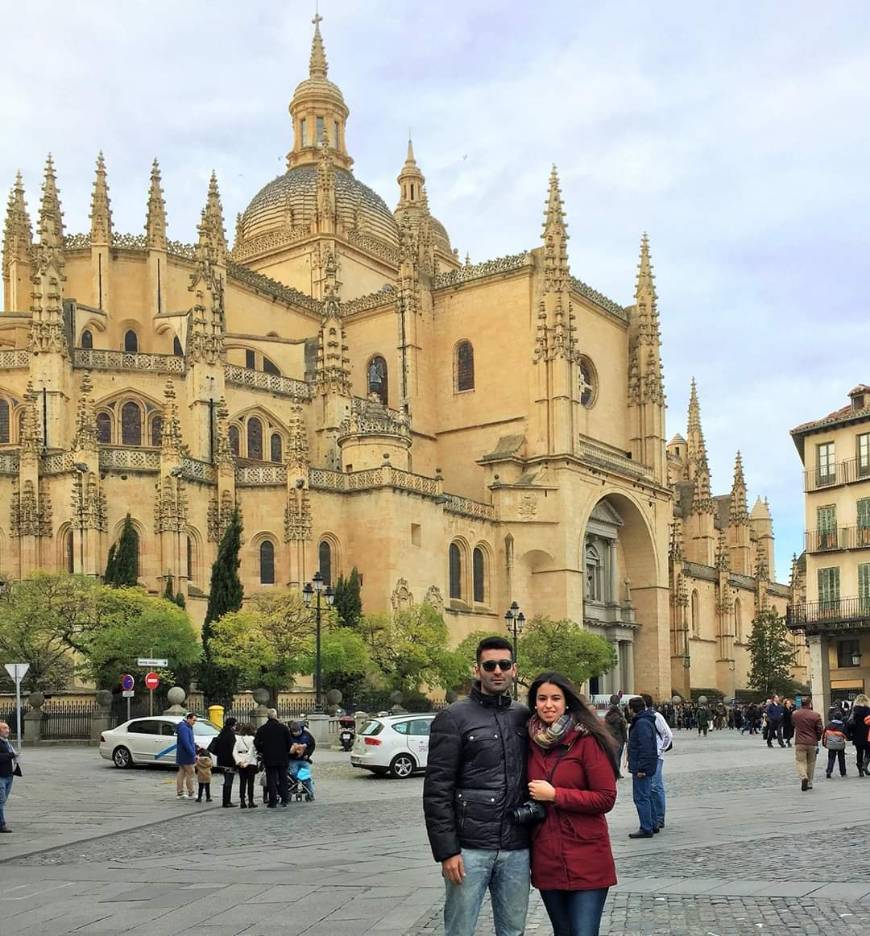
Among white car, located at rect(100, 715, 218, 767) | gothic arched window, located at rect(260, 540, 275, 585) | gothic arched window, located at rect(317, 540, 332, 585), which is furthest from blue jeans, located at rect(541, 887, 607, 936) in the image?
gothic arched window, located at rect(317, 540, 332, 585)

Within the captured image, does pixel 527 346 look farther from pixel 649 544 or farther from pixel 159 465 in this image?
pixel 159 465

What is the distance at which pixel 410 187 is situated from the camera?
85.9 m

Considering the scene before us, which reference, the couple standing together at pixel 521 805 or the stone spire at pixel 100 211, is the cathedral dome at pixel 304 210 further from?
the couple standing together at pixel 521 805

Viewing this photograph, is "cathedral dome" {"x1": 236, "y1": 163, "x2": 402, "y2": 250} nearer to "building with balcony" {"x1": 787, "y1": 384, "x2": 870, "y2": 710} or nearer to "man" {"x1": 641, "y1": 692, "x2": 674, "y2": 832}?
"building with balcony" {"x1": 787, "y1": 384, "x2": 870, "y2": 710}

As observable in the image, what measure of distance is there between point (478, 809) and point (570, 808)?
421 millimetres

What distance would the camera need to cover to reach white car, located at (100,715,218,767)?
26312 mm

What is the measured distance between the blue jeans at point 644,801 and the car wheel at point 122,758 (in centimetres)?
1575

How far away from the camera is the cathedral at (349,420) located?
46.0 metres

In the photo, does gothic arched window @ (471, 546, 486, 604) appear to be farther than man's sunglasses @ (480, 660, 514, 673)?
Yes

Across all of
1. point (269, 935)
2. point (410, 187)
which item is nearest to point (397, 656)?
point (269, 935)

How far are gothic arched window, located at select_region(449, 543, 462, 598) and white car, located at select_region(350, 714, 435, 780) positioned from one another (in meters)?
28.8

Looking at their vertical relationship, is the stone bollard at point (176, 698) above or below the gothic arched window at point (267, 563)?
below

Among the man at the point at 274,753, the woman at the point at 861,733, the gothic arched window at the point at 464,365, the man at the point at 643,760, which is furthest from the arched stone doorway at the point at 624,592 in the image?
the man at the point at 643,760

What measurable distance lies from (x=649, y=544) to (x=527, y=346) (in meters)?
12.7
